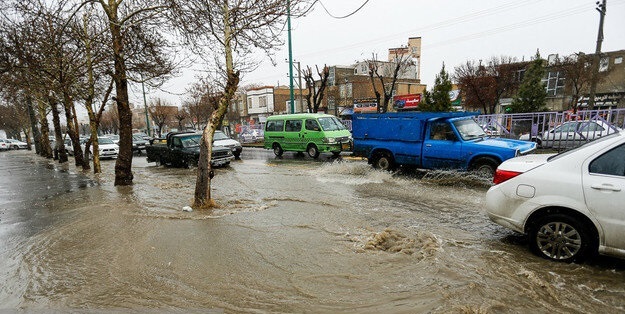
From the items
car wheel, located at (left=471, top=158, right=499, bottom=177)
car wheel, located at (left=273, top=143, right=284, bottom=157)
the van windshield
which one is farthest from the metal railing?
car wheel, located at (left=273, top=143, right=284, bottom=157)

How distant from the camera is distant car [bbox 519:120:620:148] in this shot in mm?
11281

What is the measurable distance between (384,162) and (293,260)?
268 inches

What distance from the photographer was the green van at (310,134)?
14.4 m

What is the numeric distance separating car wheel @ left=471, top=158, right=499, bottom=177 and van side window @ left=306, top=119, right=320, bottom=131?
7.86 meters

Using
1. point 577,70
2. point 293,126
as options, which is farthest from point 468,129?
point 577,70

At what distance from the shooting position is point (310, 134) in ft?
48.8

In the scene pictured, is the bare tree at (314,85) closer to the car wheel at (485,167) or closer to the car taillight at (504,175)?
the car wheel at (485,167)

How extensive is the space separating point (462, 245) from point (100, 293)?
4.56m

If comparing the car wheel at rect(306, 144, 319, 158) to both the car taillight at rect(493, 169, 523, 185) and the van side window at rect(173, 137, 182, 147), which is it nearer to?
the van side window at rect(173, 137, 182, 147)

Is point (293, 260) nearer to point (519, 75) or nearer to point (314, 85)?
point (314, 85)

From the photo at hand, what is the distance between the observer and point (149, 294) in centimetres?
337

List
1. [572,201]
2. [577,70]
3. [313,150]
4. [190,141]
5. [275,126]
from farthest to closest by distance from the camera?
1. [577,70]
2. [275,126]
3. [313,150]
4. [190,141]
5. [572,201]

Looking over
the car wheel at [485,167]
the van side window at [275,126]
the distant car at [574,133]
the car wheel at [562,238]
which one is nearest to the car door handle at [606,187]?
the car wheel at [562,238]

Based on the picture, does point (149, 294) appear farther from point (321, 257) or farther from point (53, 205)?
point (53, 205)
